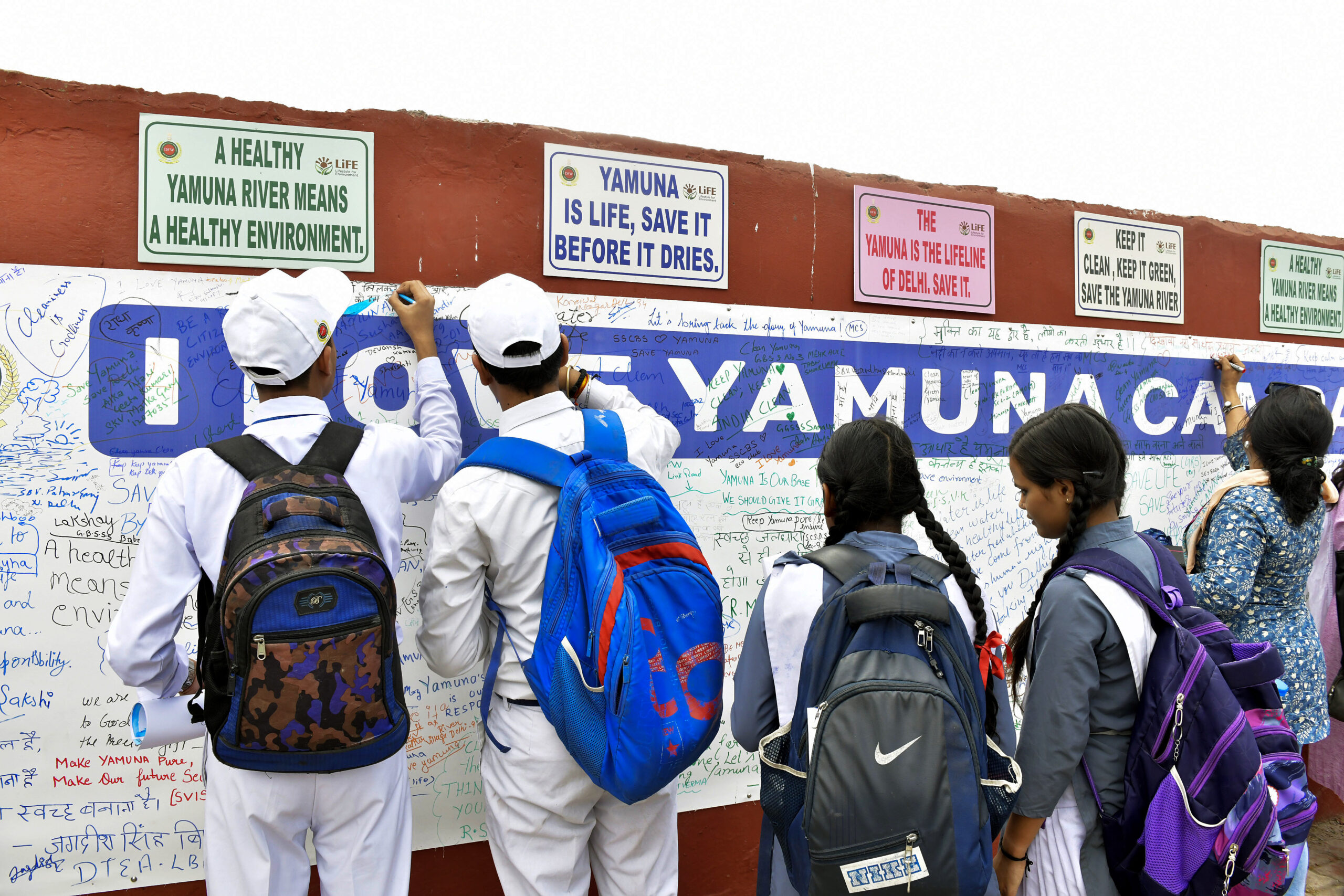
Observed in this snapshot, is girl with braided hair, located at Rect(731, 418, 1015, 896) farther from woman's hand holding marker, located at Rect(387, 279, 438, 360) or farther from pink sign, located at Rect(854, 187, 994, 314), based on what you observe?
pink sign, located at Rect(854, 187, 994, 314)

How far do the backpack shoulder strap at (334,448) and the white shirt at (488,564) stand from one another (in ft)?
0.83

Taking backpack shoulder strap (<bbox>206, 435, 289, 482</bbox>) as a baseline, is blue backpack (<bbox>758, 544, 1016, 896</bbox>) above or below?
below

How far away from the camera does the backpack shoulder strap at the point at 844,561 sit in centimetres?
190

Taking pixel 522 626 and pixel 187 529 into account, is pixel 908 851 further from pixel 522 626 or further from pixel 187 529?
pixel 187 529

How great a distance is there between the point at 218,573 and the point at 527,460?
2.49ft

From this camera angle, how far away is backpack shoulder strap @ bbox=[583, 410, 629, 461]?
233cm

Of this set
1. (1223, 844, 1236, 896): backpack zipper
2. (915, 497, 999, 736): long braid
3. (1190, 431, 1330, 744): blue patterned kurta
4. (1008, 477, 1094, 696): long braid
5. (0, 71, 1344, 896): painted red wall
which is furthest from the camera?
(1190, 431, 1330, 744): blue patterned kurta

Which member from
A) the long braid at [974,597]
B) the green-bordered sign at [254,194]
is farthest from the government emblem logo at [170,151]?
the long braid at [974,597]

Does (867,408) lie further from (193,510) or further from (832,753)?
(193,510)

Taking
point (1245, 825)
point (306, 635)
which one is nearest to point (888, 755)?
point (1245, 825)

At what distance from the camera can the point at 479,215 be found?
2.99m

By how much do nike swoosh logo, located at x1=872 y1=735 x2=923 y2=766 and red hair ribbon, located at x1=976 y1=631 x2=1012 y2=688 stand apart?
14.6 inches

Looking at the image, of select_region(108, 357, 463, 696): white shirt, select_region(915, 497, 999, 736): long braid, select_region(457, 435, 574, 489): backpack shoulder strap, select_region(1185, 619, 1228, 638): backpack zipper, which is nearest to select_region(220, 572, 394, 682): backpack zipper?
select_region(108, 357, 463, 696): white shirt

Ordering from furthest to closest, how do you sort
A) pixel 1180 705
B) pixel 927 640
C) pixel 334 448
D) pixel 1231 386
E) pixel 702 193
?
1. pixel 1231 386
2. pixel 702 193
3. pixel 334 448
4. pixel 1180 705
5. pixel 927 640
